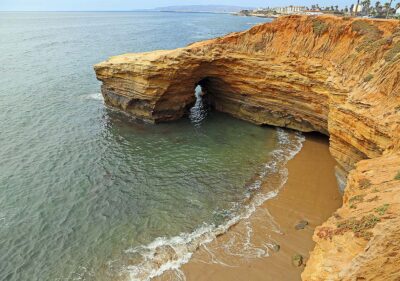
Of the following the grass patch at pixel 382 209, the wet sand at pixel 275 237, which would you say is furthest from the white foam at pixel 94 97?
the grass patch at pixel 382 209

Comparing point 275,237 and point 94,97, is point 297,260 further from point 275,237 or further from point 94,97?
point 94,97

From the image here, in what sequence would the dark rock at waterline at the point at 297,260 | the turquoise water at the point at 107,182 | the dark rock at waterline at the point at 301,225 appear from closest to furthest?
the dark rock at waterline at the point at 297,260
the turquoise water at the point at 107,182
the dark rock at waterline at the point at 301,225

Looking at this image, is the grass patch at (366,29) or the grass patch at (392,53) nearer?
the grass patch at (392,53)

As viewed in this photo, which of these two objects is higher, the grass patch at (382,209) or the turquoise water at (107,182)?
the grass patch at (382,209)

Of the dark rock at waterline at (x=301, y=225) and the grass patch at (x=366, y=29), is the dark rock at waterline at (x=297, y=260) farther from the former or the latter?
the grass patch at (x=366, y=29)

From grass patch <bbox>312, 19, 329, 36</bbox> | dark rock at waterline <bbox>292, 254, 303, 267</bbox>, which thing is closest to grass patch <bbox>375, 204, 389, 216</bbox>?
dark rock at waterline <bbox>292, 254, 303, 267</bbox>
